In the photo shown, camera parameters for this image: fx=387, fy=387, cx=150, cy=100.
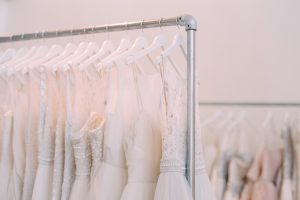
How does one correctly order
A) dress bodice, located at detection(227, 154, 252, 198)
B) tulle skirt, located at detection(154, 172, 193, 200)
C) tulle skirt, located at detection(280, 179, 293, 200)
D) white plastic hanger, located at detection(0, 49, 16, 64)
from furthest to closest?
dress bodice, located at detection(227, 154, 252, 198) → tulle skirt, located at detection(280, 179, 293, 200) → white plastic hanger, located at detection(0, 49, 16, 64) → tulle skirt, located at detection(154, 172, 193, 200)

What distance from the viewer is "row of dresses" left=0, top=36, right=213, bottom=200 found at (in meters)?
0.87

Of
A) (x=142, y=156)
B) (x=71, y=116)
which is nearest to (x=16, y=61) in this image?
(x=71, y=116)

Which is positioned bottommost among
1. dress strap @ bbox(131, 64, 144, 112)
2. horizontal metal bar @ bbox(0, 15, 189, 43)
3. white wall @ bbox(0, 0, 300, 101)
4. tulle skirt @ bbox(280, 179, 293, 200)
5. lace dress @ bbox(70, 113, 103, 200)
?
tulle skirt @ bbox(280, 179, 293, 200)

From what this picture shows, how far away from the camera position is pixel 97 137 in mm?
914

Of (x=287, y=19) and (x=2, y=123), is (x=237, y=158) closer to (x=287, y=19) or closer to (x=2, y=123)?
(x=287, y=19)

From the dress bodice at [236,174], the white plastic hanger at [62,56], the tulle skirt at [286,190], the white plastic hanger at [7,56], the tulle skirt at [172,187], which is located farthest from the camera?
the dress bodice at [236,174]

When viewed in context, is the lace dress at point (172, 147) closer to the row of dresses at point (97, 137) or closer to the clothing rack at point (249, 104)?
the row of dresses at point (97, 137)

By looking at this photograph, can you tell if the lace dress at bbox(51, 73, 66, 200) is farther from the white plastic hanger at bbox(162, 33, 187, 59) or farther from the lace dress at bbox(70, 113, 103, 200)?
the white plastic hanger at bbox(162, 33, 187, 59)

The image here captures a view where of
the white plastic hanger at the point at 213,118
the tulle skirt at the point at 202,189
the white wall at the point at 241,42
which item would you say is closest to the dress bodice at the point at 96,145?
the tulle skirt at the point at 202,189

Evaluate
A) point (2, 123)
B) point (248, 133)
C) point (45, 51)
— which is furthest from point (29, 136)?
point (248, 133)

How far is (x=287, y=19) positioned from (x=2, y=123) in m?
1.24

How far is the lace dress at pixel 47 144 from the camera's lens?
38.3 inches

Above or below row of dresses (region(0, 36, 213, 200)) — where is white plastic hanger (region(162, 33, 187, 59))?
above

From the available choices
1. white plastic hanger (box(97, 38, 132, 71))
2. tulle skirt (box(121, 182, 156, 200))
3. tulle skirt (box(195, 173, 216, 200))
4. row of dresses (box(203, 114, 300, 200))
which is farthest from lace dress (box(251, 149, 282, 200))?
white plastic hanger (box(97, 38, 132, 71))
